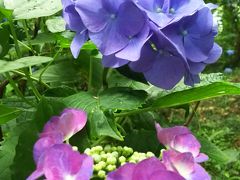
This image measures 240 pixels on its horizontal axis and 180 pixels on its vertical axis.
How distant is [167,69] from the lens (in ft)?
1.84

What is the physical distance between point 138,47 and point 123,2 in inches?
2.0

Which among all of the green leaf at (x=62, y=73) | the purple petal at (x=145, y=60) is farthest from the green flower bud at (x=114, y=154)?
the green leaf at (x=62, y=73)

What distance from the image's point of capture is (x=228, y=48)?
8.09 m

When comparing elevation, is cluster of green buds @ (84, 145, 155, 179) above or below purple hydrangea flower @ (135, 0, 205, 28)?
below

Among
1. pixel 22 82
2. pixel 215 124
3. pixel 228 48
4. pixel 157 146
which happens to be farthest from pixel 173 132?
pixel 228 48

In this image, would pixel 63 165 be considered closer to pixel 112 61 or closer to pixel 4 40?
pixel 112 61

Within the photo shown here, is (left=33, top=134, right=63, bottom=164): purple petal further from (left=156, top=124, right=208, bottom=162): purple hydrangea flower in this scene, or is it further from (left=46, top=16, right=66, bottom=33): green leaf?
(left=46, top=16, right=66, bottom=33): green leaf

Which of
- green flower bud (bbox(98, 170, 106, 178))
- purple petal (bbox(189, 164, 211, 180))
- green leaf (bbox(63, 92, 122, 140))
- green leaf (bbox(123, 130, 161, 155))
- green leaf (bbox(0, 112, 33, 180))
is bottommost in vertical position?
green leaf (bbox(0, 112, 33, 180))

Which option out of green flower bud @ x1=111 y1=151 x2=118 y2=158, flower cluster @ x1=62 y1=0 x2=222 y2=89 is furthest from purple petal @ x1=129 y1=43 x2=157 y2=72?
green flower bud @ x1=111 y1=151 x2=118 y2=158

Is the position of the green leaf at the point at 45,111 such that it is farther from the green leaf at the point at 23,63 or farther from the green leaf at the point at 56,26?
the green leaf at the point at 56,26

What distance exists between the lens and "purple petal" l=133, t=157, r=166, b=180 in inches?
16.4

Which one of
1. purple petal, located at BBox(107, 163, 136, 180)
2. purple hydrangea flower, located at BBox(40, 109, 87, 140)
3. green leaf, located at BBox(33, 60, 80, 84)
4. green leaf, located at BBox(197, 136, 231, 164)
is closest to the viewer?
purple petal, located at BBox(107, 163, 136, 180)

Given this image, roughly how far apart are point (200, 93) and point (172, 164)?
12 centimetres

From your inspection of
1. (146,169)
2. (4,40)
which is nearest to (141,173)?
(146,169)
